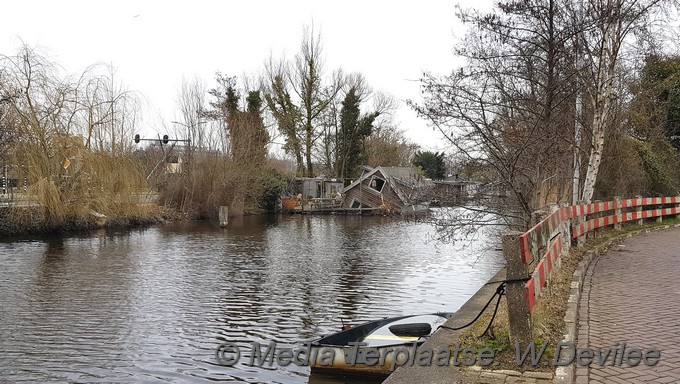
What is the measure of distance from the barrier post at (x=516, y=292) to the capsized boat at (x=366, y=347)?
206 cm

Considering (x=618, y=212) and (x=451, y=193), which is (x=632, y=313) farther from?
(x=618, y=212)

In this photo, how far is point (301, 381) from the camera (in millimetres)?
8125

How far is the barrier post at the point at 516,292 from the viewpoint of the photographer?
5008 millimetres

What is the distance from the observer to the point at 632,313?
6891 mm

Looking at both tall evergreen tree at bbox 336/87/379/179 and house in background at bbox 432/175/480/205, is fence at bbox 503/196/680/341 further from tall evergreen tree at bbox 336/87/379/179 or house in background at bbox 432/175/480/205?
tall evergreen tree at bbox 336/87/379/179

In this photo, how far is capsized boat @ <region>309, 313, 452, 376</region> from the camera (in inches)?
289

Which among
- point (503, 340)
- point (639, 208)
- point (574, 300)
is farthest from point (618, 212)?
point (503, 340)

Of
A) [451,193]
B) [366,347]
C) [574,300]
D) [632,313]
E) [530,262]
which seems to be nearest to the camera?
[530,262]

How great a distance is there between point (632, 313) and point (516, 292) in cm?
266

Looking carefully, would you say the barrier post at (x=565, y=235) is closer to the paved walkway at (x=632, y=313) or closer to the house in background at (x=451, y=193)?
the paved walkway at (x=632, y=313)

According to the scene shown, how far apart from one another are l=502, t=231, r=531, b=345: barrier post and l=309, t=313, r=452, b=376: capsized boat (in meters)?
2.06

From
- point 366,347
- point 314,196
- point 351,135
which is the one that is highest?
point 351,135

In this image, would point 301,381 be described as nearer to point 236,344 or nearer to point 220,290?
point 236,344

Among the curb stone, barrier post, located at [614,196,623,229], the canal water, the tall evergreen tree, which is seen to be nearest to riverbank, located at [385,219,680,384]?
the curb stone
